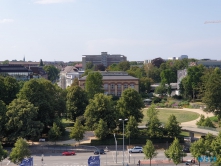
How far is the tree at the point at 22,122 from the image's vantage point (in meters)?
53.0

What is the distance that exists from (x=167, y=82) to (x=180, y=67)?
41649 mm

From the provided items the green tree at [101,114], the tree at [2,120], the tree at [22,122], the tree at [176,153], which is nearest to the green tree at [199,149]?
the tree at [176,153]

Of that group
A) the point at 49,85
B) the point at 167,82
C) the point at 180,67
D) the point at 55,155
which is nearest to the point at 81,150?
the point at 55,155

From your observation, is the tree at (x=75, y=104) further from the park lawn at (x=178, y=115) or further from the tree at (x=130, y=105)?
the park lawn at (x=178, y=115)

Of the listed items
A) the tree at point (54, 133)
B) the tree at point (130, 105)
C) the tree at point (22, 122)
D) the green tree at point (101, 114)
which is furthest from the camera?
the tree at point (130, 105)

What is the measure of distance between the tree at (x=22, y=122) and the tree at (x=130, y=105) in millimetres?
14039

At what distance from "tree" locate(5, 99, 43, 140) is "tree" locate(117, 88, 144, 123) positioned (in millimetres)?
14039

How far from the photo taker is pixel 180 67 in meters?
160

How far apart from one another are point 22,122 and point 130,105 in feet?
60.0

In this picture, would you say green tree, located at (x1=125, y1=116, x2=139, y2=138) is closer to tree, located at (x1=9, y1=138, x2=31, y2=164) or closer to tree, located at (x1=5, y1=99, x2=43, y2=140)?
tree, located at (x1=5, y1=99, x2=43, y2=140)

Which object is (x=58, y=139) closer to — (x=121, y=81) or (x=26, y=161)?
(x=26, y=161)

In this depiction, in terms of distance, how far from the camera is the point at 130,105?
59.7 meters

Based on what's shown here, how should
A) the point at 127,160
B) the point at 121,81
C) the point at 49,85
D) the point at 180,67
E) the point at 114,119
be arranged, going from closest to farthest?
1. the point at 127,160
2. the point at 114,119
3. the point at 49,85
4. the point at 121,81
5. the point at 180,67

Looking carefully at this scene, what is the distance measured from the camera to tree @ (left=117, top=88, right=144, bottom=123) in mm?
59281
